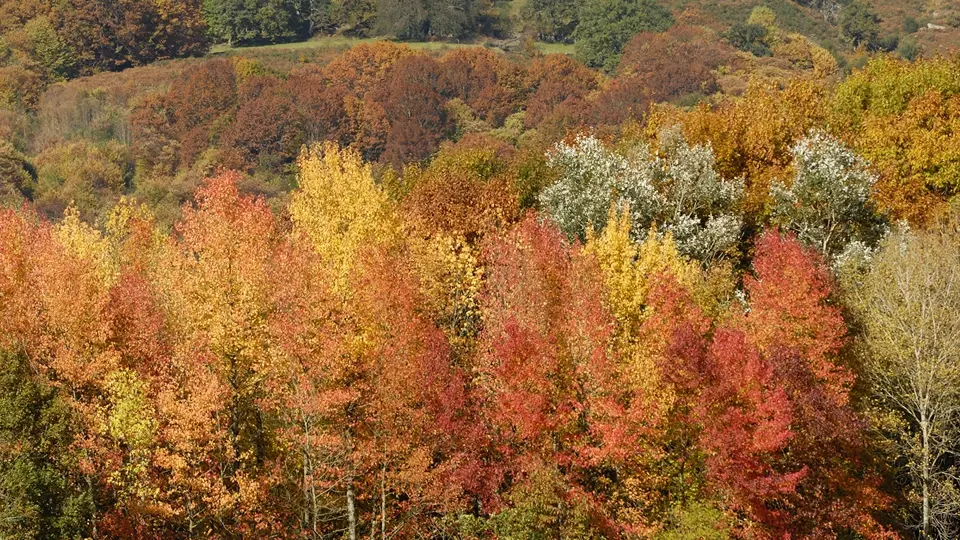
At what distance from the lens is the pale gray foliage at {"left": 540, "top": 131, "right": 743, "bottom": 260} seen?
61.1 metres

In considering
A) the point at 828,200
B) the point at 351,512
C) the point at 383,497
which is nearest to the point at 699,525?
the point at 383,497

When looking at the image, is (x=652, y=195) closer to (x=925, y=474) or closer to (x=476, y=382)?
(x=476, y=382)

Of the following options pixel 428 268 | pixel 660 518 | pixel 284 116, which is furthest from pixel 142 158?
pixel 660 518

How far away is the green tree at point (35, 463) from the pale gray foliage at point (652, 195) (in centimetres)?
2934

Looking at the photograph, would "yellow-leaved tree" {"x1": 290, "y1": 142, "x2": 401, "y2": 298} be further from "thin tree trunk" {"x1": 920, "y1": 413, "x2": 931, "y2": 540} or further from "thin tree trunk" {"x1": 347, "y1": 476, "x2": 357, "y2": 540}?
"thin tree trunk" {"x1": 920, "y1": 413, "x2": 931, "y2": 540}

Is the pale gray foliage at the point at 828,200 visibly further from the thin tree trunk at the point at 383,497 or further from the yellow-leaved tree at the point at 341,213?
the thin tree trunk at the point at 383,497

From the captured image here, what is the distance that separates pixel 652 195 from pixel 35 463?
117ft

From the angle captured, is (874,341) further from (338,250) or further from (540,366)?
(338,250)

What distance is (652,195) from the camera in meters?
62.5

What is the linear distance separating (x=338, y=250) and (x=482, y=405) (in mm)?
12923

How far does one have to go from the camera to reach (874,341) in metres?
49.6

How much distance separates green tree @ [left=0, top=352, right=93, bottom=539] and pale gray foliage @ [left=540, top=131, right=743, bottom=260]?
2934 centimetres

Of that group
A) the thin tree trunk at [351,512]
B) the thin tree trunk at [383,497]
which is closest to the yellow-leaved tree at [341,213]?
the thin tree trunk at [383,497]

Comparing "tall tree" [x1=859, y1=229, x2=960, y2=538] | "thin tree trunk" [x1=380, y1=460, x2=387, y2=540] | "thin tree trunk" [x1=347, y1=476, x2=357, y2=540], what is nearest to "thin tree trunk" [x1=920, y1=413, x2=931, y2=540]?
"tall tree" [x1=859, y1=229, x2=960, y2=538]
